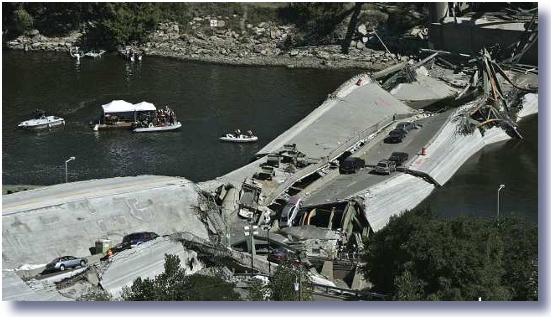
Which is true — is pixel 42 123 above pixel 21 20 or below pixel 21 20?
below

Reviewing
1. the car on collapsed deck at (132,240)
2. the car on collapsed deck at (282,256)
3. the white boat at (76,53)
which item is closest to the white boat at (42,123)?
the white boat at (76,53)

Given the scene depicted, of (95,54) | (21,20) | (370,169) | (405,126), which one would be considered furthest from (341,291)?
(21,20)

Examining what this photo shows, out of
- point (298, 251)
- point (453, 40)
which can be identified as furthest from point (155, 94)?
point (298, 251)

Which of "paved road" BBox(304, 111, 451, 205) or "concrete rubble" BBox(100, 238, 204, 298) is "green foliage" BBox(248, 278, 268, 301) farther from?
"paved road" BBox(304, 111, 451, 205)

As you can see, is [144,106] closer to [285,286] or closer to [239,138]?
[239,138]

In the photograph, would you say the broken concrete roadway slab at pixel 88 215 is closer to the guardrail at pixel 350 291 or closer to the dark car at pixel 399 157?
the guardrail at pixel 350 291

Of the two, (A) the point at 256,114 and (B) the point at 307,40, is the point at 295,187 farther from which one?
(B) the point at 307,40
